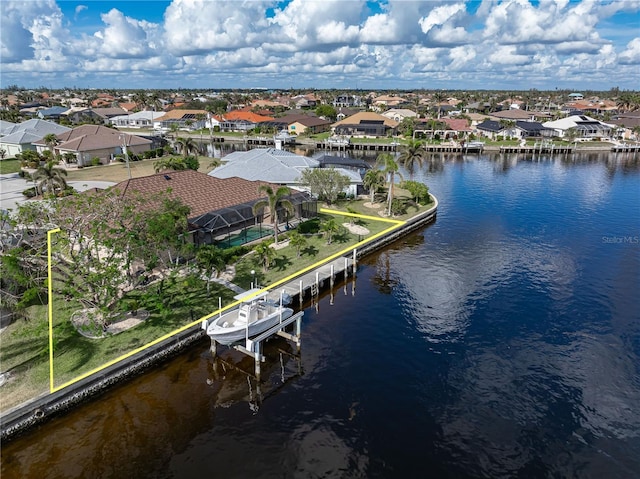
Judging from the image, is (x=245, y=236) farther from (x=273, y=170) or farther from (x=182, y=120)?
(x=182, y=120)

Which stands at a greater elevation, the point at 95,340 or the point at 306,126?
the point at 306,126

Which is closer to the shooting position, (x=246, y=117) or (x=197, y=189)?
(x=197, y=189)

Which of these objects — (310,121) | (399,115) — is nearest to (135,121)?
(310,121)

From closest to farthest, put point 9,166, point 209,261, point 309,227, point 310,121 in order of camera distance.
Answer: point 209,261 → point 309,227 → point 9,166 → point 310,121

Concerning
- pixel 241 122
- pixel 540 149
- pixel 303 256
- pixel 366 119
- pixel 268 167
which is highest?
pixel 366 119

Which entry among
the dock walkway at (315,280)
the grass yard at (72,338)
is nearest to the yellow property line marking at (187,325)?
the grass yard at (72,338)

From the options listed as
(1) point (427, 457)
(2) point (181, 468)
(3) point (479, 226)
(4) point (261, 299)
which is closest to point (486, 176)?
(3) point (479, 226)

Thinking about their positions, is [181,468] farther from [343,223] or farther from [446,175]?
[446,175]

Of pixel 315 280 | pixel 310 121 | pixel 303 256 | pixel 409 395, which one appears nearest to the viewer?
pixel 409 395
